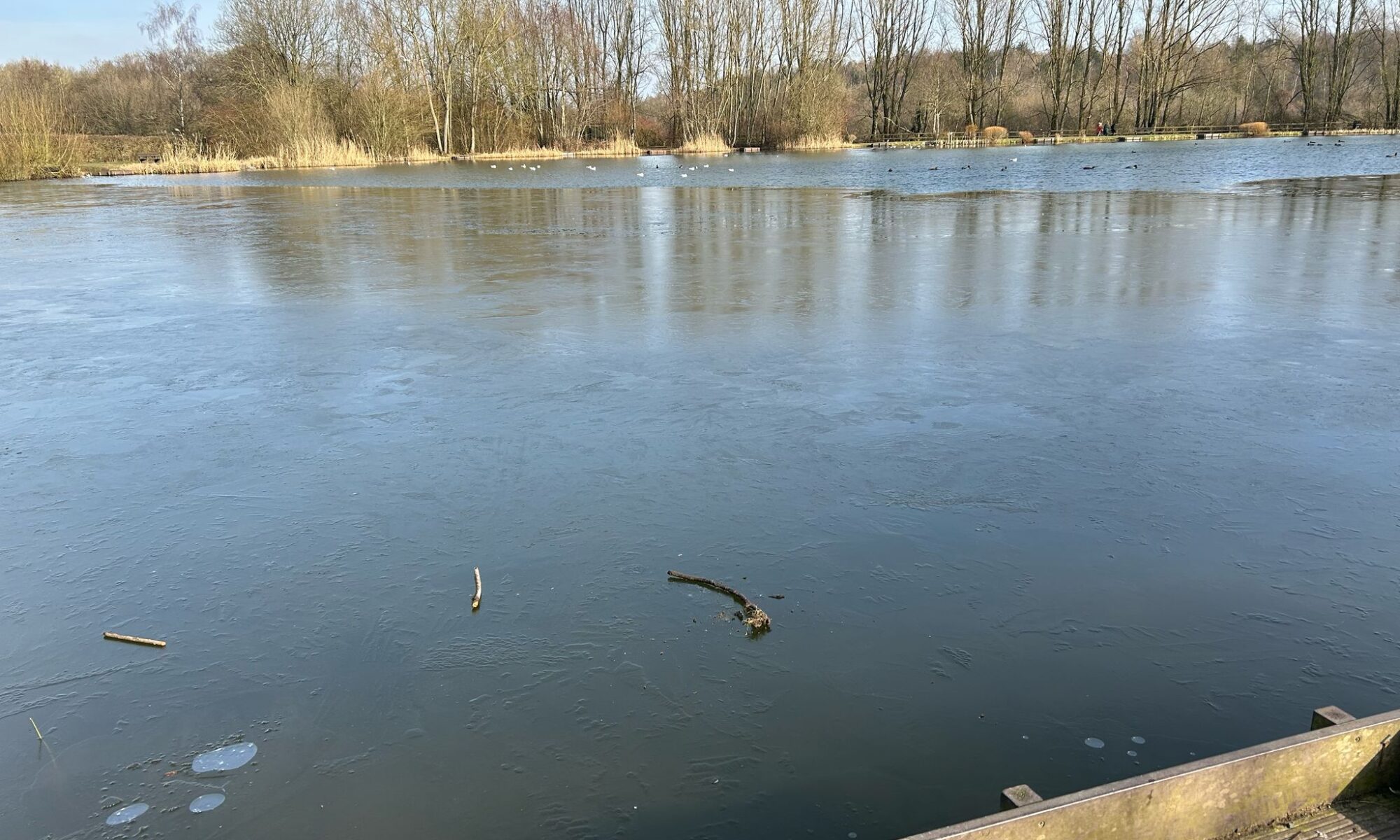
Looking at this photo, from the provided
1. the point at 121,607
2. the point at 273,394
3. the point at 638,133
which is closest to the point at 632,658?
the point at 121,607

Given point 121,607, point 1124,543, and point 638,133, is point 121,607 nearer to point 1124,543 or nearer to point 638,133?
point 1124,543

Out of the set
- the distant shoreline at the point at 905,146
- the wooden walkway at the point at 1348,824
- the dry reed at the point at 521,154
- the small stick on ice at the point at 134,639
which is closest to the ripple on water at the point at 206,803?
the small stick on ice at the point at 134,639

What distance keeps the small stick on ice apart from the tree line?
29.3 m

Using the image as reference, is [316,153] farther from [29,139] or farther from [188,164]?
[29,139]

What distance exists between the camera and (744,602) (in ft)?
8.06

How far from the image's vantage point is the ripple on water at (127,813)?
69.9 inches

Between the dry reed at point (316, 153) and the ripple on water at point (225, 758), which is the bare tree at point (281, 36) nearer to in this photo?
the dry reed at point (316, 153)

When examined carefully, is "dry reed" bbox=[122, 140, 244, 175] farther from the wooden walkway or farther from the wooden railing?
the wooden walkway

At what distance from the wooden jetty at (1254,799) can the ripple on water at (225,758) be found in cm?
143

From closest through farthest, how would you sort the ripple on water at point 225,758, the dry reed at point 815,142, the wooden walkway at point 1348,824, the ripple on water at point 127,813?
the wooden walkway at point 1348,824
the ripple on water at point 127,813
the ripple on water at point 225,758
the dry reed at point 815,142

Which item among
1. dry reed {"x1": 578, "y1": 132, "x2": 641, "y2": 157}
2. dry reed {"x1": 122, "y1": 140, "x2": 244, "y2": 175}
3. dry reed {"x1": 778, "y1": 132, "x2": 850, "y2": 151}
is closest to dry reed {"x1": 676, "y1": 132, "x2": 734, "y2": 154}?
dry reed {"x1": 578, "y1": 132, "x2": 641, "y2": 157}

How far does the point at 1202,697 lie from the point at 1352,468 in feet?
5.60

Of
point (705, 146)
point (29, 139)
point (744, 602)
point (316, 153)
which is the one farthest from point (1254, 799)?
point (705, 146)

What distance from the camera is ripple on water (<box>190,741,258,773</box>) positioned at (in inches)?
75.4
